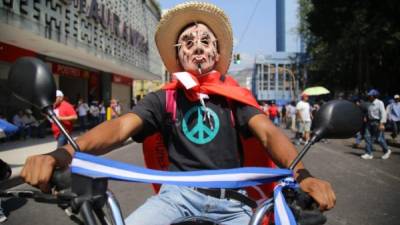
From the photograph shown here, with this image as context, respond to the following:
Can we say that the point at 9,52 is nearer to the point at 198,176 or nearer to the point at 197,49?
the point at 197,49

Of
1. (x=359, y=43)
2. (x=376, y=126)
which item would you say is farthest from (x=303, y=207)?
(x=359, y=43)

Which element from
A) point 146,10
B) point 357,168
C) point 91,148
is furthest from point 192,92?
point 146,10

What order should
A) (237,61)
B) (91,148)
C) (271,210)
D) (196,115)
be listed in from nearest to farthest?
(271,210), (91,148), (196,115), (237,61)

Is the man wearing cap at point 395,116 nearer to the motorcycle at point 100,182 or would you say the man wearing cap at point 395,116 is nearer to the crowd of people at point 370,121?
the crowd of people at point 370,121

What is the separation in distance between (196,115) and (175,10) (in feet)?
2.45

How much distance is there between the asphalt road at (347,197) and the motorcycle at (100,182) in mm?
3545

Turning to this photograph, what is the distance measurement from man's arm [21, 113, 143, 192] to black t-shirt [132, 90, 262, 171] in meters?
0.10

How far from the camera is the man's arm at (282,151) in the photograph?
161 centimetres

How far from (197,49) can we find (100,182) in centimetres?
117

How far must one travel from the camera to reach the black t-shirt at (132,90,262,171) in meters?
2.24

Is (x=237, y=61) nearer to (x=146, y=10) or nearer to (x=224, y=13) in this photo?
(x=146, y=10)

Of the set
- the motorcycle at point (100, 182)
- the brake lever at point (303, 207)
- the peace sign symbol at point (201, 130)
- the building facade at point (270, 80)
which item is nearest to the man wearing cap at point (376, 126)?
the peace sign symbol at point (201, 130)

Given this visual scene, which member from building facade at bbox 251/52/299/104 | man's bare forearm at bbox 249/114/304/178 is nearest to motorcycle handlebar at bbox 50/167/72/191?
man's bare forearm at bbox 249/114/304/178

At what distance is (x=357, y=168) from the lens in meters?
9.31
